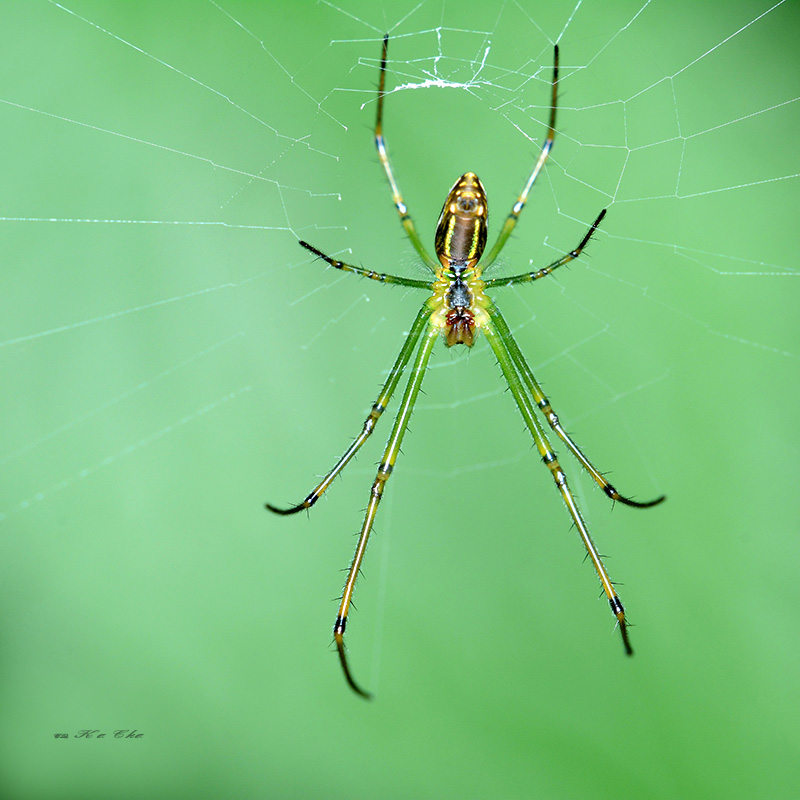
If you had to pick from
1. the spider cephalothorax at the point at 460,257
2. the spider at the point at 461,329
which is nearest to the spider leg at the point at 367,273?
the spider at the point at 461,329

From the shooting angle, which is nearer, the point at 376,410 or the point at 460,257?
the point at 460,257

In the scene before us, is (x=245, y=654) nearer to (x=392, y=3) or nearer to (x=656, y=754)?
(x=656, y=754)

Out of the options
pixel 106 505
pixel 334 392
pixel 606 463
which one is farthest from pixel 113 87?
pixel 606 463

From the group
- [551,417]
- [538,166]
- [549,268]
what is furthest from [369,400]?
[538,166]

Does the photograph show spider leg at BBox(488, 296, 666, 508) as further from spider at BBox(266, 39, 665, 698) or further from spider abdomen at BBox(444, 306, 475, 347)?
spider abdomen at BBox(444, 306, 475, 347)

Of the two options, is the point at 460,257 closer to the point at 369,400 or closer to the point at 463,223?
the point at 463,223

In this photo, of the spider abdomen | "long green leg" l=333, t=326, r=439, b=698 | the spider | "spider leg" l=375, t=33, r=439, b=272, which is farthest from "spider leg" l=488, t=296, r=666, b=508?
"spider leg" l=375, t=33, r=439, b=272

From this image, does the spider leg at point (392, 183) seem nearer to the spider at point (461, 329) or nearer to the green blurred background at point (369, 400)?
the spider at point (461, 329)
